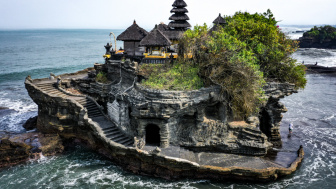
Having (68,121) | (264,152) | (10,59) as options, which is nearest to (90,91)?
(68,121)

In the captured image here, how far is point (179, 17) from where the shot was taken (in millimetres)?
31844

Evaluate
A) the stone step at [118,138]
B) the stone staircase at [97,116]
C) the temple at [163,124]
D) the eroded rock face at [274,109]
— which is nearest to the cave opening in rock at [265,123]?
the eroded rock face at [274,109]

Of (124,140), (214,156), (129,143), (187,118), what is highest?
(187,118)

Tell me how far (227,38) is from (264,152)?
11.7 meters

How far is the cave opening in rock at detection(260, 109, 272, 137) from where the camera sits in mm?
29906

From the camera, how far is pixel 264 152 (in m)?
24.7

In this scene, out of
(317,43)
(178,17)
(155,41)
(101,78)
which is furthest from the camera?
(317,43)

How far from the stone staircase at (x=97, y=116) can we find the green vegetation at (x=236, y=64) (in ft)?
20.5

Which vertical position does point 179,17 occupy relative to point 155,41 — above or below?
above

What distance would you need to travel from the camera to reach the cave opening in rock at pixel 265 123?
98.1 ft

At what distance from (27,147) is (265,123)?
26402 mm

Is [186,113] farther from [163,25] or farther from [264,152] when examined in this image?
[163,25]

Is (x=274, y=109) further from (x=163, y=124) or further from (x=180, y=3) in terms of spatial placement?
(x=180, y=3)

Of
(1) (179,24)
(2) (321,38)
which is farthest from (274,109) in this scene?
(2) (321,38)
